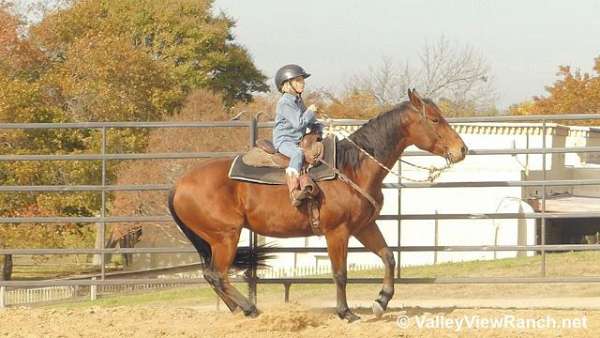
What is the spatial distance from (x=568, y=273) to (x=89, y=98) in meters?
20.5

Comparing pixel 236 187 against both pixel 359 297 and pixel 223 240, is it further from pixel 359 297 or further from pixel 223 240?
pixel 359 297

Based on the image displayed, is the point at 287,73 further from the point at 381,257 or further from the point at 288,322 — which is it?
the point at 288,322

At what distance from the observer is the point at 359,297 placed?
35.5 feet

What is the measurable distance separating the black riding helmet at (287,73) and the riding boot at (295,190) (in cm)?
84

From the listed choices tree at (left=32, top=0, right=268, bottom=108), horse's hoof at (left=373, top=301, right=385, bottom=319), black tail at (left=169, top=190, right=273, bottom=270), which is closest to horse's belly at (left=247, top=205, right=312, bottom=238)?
black tail at (left=169, top=190, right=273, bottom=270)

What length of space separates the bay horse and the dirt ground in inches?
10.6

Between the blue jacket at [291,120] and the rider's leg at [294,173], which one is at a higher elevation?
the blue jacket at [291,120]

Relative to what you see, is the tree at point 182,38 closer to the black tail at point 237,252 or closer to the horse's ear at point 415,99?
the black tail at point 237,252

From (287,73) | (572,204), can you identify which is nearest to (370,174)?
(287,73)

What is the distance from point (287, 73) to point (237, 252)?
171 centimetres

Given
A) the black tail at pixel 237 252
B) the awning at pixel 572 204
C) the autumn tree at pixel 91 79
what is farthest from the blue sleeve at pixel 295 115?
the awning at pixel 572 204

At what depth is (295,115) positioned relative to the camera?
26.2 feet

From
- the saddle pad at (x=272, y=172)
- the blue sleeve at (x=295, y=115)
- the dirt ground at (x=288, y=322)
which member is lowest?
the dirt ground at (x=288, y=322)

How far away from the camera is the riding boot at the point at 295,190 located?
7730mm
